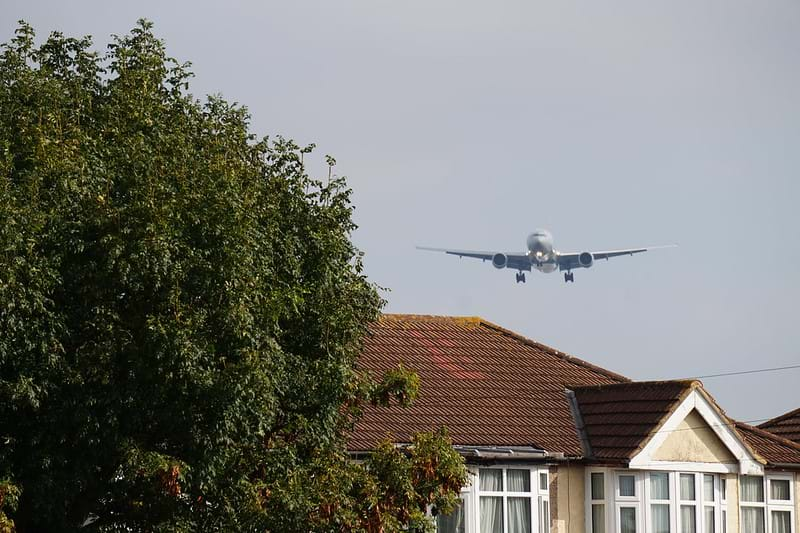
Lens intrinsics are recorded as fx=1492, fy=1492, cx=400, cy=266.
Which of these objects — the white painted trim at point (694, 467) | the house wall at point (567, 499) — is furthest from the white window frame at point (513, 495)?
the white painted trim at point (694, 467)

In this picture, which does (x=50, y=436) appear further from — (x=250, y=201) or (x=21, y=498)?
(x=250, y=201)

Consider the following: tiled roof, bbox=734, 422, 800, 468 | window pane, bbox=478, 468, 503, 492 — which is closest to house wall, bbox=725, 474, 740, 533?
tiled roof, bbox=734, 422, 800, 468

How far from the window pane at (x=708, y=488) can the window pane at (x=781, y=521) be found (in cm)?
241

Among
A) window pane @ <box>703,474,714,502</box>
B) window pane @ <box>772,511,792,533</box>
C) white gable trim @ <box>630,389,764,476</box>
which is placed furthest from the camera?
window pane @ <box>772,511,792,533</box>

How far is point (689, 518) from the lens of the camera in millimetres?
33688

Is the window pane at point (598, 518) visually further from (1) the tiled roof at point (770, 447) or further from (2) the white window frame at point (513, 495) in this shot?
(1) the tiled roof at point (770, 447)

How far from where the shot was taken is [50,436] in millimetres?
21812

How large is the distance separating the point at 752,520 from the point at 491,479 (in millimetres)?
7114

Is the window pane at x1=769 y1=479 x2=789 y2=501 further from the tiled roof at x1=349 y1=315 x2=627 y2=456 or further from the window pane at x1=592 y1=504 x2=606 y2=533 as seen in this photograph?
the tiled roof at x1=349 y1=315 x2=627 y2=456

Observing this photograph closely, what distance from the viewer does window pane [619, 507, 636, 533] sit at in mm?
33094

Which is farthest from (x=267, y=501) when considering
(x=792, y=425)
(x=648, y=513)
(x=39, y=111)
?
(x=792, y=425)

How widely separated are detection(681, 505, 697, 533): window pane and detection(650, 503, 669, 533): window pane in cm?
46

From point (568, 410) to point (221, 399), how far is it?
52.5ft

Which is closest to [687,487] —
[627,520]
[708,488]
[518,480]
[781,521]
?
[708,488]
